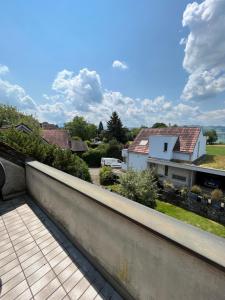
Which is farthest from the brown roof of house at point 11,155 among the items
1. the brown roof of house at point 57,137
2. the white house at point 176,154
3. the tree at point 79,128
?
the tree at point 79,128

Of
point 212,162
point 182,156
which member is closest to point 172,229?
point 182,156

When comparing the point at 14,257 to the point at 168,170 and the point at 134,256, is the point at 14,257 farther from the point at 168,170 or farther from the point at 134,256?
the point at 168,170

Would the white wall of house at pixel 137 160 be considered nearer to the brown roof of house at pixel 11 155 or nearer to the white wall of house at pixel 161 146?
the white wall of house at pixel 161 146

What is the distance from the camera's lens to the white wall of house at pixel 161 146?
16984mm

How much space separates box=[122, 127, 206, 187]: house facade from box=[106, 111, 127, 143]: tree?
2267cm

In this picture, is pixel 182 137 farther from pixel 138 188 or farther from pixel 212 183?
pixel 138 188

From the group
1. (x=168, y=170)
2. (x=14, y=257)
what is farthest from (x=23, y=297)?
(x=168, y=170)

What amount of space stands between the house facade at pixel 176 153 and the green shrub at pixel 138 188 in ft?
17.4

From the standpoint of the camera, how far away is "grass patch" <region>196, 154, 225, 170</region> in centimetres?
1480

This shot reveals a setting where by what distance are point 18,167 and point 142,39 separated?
990 cm

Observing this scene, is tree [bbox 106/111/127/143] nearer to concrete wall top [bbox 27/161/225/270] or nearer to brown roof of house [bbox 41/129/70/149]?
brown roof of house [bbox 41/129/70/149]

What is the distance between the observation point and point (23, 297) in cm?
202

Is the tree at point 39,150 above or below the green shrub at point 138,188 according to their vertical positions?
above

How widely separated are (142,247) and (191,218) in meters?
11.6
